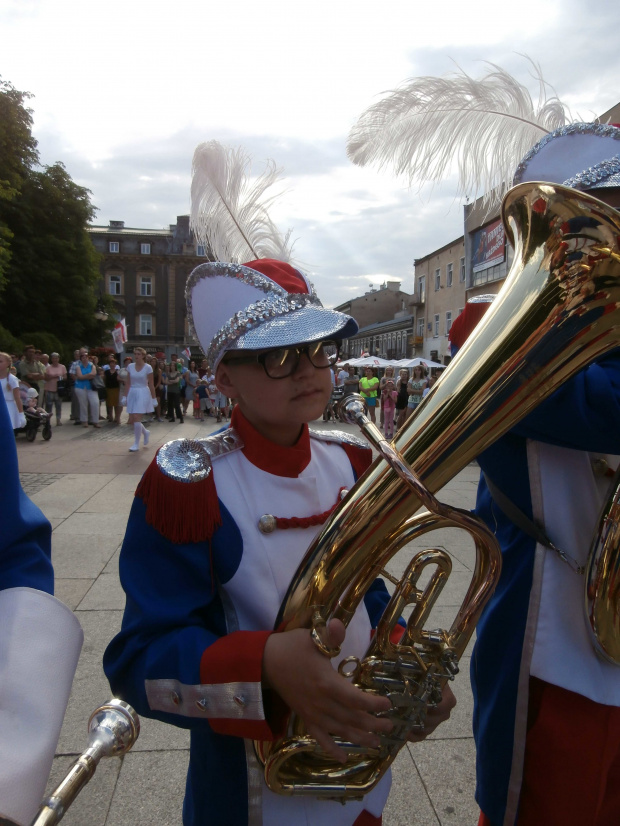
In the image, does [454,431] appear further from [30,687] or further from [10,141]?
[10,141]

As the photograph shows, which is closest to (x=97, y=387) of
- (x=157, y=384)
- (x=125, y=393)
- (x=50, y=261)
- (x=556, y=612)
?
(x=125, y=393)

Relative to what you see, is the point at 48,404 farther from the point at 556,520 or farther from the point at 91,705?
the point at 556,520

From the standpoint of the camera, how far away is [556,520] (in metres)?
1.20

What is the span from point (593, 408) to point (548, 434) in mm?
97

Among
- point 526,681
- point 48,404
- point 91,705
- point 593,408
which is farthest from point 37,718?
point 48,404

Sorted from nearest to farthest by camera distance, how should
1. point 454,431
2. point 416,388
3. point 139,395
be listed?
1. point 454,431
2. point 139,395
3. point 416,388

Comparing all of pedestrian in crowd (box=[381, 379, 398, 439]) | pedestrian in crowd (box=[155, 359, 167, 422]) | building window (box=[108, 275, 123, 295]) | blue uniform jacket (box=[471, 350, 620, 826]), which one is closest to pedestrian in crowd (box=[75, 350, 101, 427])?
pedestrian in crowd (box=[155, 359, 167, 422])

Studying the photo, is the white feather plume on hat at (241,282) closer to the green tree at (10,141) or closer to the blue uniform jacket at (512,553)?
the blue uniform jacket at (512,553)

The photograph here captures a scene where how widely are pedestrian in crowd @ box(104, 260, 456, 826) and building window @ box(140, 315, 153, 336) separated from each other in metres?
52.3

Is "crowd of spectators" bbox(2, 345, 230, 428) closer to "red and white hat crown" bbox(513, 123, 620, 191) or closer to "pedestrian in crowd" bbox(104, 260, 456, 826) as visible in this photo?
"pedestrian in crowd" bbox(104, 260, 456, 826)

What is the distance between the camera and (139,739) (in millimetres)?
2215

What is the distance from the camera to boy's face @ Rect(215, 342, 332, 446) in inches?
45.5

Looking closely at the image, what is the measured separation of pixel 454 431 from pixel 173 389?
13527 millimetres

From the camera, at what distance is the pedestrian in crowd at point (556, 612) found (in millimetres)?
1143
